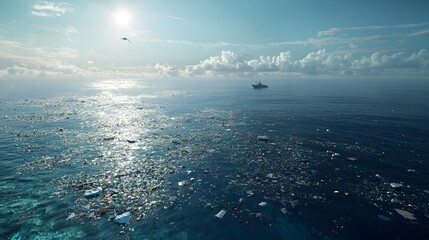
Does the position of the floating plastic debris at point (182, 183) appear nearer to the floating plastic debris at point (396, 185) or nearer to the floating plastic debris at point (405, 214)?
the floating plastic debris at point (405, 214)

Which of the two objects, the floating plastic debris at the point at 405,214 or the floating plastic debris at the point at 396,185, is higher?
the floating plastic debris at the point at 396,185

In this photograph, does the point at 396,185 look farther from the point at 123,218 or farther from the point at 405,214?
the point at 123,218

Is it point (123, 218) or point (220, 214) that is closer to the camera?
point (123, 218)

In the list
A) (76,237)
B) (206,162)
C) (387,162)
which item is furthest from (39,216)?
(387,162)

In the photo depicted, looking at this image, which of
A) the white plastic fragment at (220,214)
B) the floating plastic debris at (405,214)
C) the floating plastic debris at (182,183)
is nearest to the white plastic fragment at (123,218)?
the floating plastic debris at (182,183)

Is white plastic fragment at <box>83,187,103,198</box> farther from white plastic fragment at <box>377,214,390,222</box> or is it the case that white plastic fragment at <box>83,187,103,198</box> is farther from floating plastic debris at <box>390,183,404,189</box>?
floating plastic debris at <box>390,183,404,189</box>

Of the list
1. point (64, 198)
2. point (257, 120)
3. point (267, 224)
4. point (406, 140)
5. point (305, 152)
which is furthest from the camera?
point (257, 120)

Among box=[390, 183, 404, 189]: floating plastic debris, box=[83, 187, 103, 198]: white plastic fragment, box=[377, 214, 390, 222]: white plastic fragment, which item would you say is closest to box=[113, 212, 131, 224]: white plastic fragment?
box=[83, 187, 103, 198]: white plastic fragment

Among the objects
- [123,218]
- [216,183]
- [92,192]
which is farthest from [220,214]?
[92,192]

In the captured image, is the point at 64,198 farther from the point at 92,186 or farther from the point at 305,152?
the point at 305,152

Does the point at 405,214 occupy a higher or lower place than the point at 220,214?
lower

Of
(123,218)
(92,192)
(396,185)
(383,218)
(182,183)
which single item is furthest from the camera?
(182,183)
